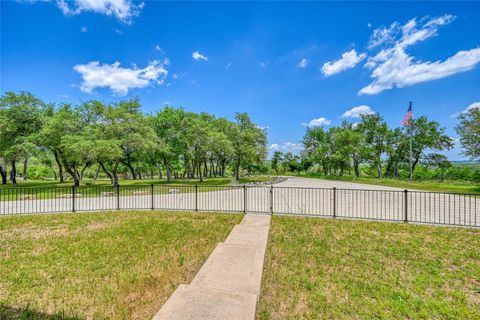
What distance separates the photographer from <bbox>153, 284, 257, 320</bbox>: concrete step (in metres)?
2.52

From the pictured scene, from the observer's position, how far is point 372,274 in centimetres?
382

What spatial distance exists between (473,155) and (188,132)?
28236 mm

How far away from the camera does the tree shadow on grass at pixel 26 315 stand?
107 inches

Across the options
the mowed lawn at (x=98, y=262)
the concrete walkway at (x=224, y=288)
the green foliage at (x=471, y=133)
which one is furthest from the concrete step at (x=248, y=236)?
the green foliage at (x=471, y=133)

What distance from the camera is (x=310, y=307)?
2.96 metres

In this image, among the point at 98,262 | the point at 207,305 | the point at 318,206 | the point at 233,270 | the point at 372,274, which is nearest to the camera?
the point at 207,305

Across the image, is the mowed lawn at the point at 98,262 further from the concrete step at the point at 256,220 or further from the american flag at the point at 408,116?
the american flag at the point at 408,116

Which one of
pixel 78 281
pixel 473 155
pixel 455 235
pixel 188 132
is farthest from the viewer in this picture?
pixel 188 132

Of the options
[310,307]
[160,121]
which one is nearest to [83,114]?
[160,121]

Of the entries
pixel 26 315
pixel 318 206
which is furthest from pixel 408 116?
pixel 26 315

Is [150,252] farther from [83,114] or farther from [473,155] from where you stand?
[473,155]

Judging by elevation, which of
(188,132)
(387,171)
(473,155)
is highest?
(188,132)

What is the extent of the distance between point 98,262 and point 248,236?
325cm

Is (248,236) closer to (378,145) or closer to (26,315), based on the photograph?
(26,315)
